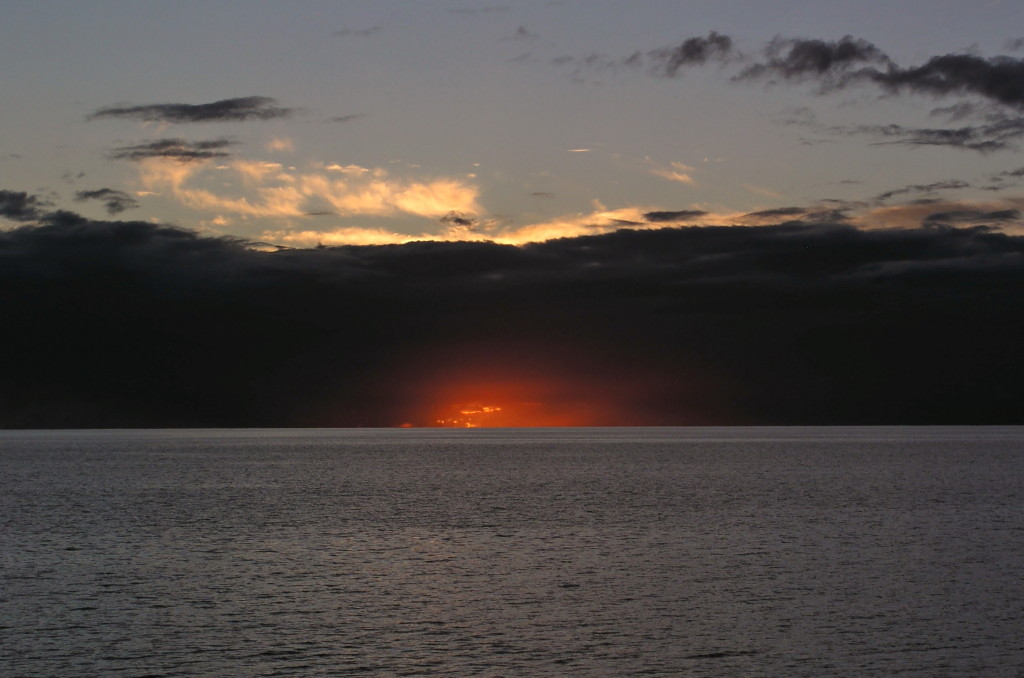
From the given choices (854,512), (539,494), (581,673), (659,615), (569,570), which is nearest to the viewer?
(581,673)

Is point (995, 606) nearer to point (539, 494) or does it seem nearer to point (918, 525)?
point (918, 525)

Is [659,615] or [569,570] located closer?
[659,615]

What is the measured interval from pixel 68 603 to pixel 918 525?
4567 centimetres

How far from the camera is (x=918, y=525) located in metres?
61.3

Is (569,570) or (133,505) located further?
(133,505)

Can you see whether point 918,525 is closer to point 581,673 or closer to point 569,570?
point 569,570

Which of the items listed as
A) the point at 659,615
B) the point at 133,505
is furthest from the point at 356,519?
the point at 659,615

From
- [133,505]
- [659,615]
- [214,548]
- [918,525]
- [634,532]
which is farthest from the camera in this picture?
[133,505]

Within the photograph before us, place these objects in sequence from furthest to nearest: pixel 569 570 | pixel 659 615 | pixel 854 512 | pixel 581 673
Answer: pixel 854 512
pixel 569 570
pixel 659 615
pixel 581 673

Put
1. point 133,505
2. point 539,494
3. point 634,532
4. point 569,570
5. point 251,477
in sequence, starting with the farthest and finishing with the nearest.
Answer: point 251,477 → point 539,494 → point 133,505 → point 634,532 → point 569,570

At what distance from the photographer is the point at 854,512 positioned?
70.7 metres

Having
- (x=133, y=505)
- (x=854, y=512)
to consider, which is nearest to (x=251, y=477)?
(x=133, y=505)

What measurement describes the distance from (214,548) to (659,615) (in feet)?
82.7

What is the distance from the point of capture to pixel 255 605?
34438 millimetres
